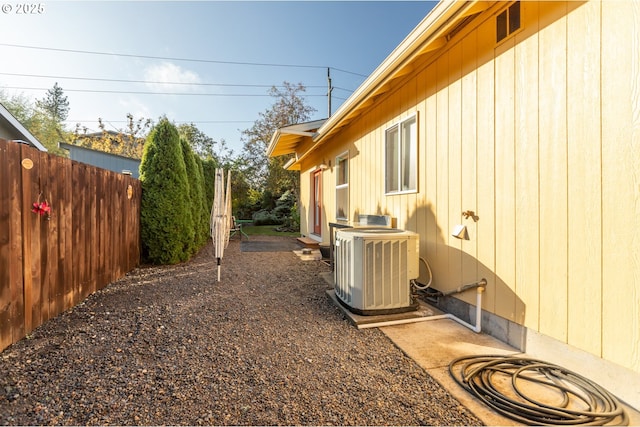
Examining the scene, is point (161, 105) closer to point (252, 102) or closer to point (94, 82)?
point (94, 82)

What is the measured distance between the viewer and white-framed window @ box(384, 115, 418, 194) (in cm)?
380

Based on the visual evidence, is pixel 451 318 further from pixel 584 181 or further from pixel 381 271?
pixel 584 181

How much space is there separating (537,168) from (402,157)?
6.43ft

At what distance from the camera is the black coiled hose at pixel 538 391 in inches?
60.6

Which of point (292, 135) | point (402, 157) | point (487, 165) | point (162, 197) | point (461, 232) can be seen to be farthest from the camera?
point (292, 135)

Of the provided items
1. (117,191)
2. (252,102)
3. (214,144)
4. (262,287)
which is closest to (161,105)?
(214,144)

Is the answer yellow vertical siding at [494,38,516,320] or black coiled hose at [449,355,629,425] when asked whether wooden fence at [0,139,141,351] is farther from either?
yellow vertical siding at [494,38,516,320]

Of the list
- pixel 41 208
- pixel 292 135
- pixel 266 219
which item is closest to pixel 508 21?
pixel 41 208

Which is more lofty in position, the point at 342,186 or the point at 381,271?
the point at 342,186

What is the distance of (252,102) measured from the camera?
1944 centimetres

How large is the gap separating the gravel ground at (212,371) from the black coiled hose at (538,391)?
0.74ft

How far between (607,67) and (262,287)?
4.05 meters

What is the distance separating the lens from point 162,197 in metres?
5.70

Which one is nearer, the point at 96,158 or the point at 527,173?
the point at 527,173
